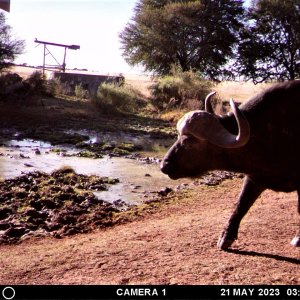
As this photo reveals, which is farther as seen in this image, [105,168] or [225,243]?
[105,168]

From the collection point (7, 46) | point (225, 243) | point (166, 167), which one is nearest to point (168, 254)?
point (225, 243)

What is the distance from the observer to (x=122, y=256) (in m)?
5.50

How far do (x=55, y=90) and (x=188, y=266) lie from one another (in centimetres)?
2732

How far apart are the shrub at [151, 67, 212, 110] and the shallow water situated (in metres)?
12.4

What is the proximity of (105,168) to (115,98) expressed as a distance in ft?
51.9

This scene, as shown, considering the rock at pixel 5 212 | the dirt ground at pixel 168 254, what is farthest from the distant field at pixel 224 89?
the rock at pixel 5 212

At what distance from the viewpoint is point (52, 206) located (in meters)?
8.52

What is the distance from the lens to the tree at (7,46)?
31.1 m

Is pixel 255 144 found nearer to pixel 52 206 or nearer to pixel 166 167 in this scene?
pixel 166 167

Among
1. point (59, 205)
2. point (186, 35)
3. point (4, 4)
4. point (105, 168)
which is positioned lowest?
point (59, 205)


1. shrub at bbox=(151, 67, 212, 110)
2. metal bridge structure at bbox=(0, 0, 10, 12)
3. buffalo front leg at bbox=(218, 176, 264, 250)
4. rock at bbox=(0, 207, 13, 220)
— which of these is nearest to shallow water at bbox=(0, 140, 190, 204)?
rock at bbox=(0, 207, 13, 220)

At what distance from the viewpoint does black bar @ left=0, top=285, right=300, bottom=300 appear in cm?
427

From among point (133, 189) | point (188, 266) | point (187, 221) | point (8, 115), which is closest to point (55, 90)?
point (8, 115)

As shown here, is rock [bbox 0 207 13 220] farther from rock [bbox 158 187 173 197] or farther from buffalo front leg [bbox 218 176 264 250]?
buffalo front leg [bbox 218 176 264 250]
